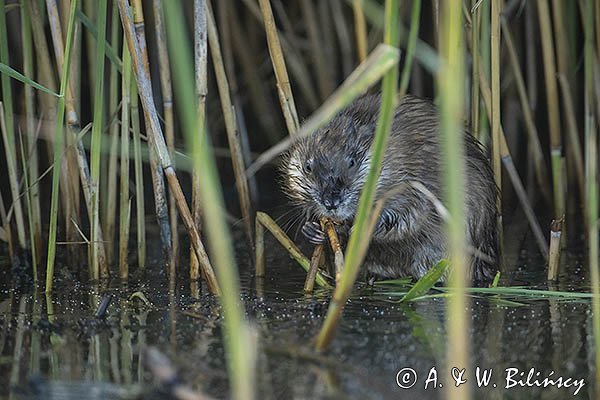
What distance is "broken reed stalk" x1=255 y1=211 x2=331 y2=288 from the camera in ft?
10.6

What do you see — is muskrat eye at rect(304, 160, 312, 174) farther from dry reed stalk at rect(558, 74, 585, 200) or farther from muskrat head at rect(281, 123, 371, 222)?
dry reed stalk at rect(558, 74, 585, 200)

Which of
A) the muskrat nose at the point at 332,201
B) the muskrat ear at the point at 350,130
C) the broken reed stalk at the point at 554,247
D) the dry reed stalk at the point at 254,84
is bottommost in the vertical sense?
the broken reed stalk at the point at 554,247

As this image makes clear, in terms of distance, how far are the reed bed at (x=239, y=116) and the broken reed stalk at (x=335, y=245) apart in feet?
0.32

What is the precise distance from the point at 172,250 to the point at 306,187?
48 cm

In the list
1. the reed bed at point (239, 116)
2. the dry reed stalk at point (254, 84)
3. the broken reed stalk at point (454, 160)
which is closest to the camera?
the broken reed stalk at point (454, 160)

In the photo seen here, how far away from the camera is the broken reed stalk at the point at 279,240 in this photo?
10.6 ft

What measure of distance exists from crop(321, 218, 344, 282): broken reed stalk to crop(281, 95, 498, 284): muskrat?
0.29ft

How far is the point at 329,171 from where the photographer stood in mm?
3188

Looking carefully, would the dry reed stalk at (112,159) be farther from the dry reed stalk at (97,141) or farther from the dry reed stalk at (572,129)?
the dry reed stalk at (572,129)

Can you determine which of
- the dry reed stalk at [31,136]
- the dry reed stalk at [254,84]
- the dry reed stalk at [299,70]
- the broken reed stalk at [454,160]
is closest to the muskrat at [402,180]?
the dry reed stalk at [31,136]

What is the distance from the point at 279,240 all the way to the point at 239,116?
1.33m

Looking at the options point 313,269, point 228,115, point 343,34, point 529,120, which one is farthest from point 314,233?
point 343,34

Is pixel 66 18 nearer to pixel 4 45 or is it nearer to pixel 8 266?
pixel 4 45

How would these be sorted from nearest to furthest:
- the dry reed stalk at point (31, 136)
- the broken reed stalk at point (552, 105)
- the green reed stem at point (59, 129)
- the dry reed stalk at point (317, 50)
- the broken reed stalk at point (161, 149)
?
the green reed stem at point (59, 129) → the broken reed stalk at point (161, 149) → the dry reed stalk at point (31, 136) → the broken reed stalk at point (552, 105) → the dry reed stalk at point (317, 50)
